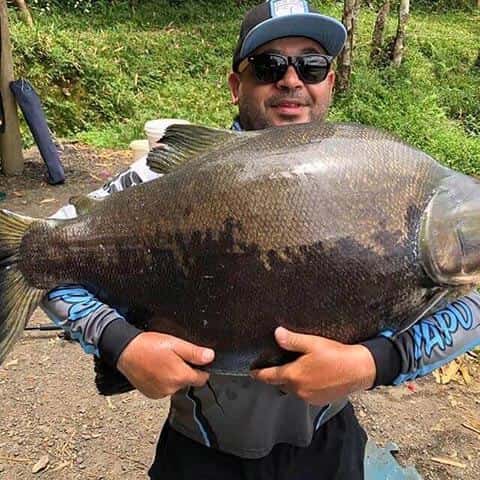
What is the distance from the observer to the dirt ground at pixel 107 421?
3.12 meters

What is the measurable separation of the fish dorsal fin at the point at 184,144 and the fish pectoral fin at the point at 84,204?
0.54 ft

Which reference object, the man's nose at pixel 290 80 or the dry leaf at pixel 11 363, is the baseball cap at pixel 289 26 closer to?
the man's nose at pixel 290 80

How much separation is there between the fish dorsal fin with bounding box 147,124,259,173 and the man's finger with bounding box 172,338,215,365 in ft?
1.37

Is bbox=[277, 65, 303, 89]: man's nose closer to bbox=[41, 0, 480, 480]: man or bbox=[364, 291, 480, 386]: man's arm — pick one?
bbox=[41, 0, 480, 480]: man

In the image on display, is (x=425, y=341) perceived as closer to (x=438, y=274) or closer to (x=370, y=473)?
(x=438, y=274)

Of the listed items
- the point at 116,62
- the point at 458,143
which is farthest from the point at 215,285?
the point at 116,62

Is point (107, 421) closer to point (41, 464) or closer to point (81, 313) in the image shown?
point (41, 464)

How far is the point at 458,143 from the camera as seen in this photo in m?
9.67

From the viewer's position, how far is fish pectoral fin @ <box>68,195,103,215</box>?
1517 mm

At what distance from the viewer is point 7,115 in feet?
22.6

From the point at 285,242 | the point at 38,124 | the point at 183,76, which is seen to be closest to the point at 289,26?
the point at 285,242

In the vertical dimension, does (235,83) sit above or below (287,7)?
below

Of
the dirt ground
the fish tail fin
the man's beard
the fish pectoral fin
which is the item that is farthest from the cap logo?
the dirt ground

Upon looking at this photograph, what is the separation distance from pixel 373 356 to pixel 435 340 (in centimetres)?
17
